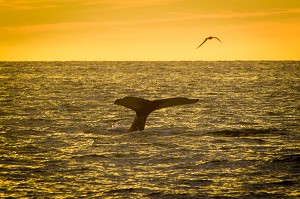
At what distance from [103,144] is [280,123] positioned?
12083 mm

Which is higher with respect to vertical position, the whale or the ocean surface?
the whale

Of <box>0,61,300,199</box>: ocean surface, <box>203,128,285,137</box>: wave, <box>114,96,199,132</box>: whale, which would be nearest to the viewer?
<box>0,61,300,199</box>: ocean surface

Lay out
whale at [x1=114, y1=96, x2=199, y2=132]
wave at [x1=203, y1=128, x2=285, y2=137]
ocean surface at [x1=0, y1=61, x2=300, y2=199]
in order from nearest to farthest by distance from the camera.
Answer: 1. ocean surface at [x1=0, y1=61, x2=300, y2=199]
2. whale at [x1=114, y1=96, x2=199, y2=132]
3. wave at [x1=203, y1=128, x2=285, y2=137]

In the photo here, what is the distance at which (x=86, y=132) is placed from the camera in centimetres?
2847

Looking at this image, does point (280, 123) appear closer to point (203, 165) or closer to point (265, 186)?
point (203, 165)

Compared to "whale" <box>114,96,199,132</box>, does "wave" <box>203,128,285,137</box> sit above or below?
below

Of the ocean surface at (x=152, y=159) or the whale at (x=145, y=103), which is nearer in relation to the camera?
the ocean surface at (x=152, y=159)

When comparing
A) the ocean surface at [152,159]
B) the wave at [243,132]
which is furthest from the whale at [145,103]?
the wave at [243,132]

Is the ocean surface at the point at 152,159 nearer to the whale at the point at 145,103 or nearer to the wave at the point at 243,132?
the wave at the point at 243,132

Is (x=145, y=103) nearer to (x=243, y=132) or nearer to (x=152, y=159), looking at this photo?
(x=152, y=159)

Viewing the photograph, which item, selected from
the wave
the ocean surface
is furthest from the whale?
the wave

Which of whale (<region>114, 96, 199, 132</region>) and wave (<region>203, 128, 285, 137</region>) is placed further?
wave (<region>203, 128, 285, 137</region>)

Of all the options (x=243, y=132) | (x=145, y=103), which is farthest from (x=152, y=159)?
(x=243, y=132)

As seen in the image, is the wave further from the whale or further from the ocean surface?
the whale
